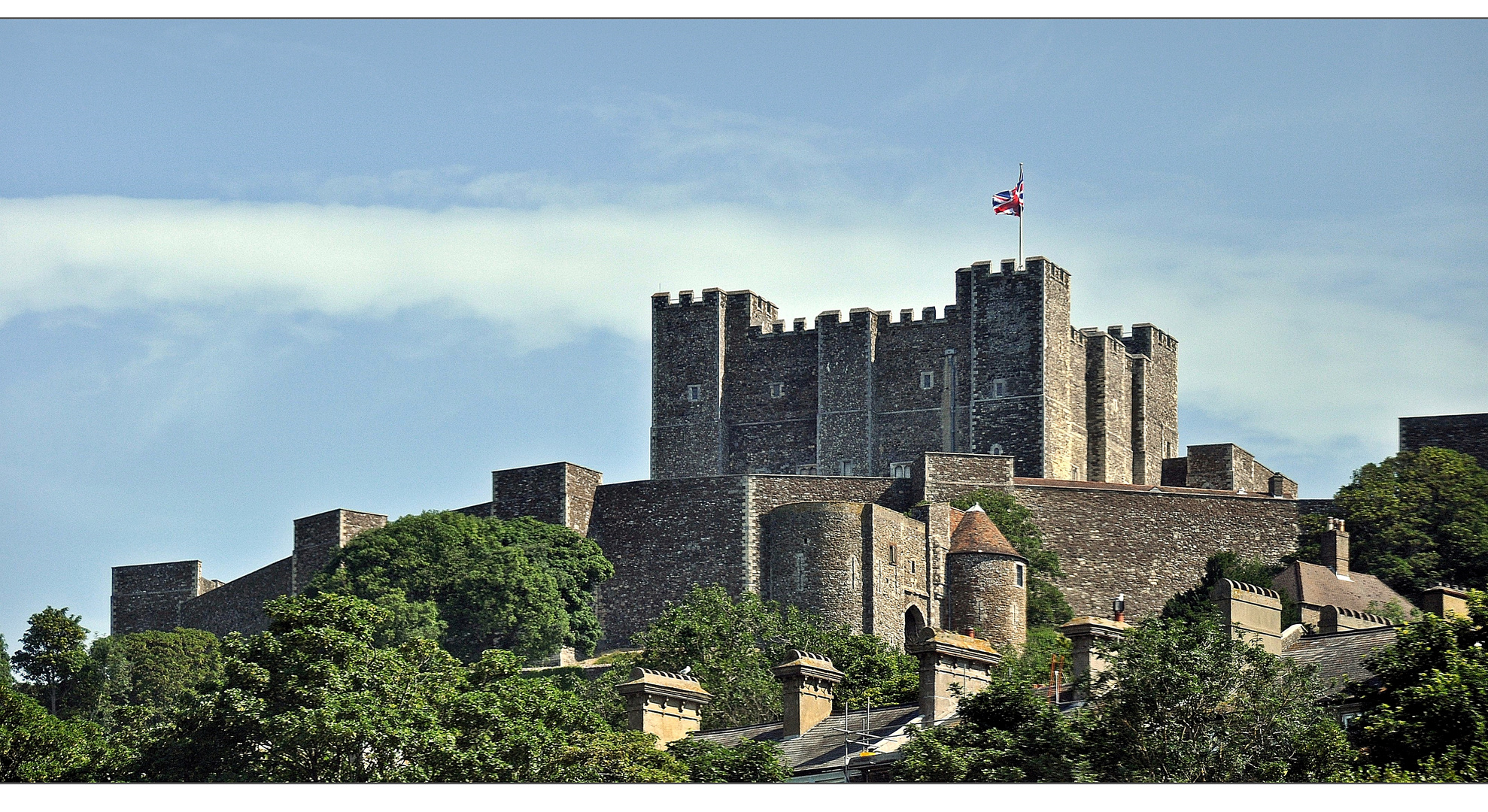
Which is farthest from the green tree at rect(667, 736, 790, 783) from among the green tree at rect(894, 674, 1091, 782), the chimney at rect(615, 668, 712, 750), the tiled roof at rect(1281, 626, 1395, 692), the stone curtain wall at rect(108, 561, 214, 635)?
the stone curtain wall at rect(108, 561, 214, 635)

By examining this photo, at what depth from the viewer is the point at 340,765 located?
35.9 metres

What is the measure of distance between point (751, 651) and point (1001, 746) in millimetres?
25448

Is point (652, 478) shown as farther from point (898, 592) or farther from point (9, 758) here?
point (9, 758)

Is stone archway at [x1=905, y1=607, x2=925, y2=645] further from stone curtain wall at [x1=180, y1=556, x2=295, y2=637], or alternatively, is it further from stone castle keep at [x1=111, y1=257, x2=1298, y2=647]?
stone curtain wall at [x1=180, y1=556, x2=295, y2=637]

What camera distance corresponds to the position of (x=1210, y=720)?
31.0m

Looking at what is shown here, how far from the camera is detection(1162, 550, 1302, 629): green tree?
59.3m

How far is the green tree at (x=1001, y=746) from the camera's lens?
103ft

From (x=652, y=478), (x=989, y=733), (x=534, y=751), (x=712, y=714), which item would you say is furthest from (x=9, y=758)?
(x=652, y=478)

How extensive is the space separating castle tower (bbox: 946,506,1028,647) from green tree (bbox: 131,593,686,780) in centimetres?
2165

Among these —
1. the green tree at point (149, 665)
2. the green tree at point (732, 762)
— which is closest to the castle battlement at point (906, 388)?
the green tree at point (149, 665)

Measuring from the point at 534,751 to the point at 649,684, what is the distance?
4.24 meters

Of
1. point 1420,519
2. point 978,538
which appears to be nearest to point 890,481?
point 978,538

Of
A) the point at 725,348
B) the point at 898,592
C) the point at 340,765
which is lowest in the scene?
the point at 340,765

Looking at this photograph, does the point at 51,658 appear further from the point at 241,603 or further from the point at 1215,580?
the point at 1215,580
